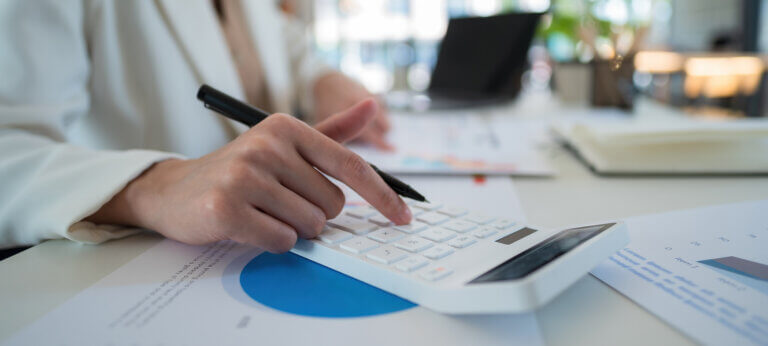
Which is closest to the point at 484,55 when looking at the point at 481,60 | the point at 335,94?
the point at 481,60

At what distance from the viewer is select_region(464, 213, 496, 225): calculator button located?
36cm

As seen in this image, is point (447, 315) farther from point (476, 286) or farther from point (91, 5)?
point (91, 5)

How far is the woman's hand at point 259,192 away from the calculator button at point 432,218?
0.06ft

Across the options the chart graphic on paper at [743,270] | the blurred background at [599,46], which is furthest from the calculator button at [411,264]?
the blurred background at [599,46]

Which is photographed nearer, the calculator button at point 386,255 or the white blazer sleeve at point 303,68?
the calculator button at point 386,255

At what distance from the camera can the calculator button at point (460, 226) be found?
346mm

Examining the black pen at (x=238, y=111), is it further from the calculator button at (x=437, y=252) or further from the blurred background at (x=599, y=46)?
the blurred background at (x=599, y=46)

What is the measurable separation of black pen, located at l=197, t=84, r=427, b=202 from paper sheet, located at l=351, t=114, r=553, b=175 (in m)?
0.20

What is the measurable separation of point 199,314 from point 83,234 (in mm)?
188

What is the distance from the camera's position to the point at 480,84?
125 cm

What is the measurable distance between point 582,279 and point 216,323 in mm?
241

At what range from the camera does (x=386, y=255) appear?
30 cm

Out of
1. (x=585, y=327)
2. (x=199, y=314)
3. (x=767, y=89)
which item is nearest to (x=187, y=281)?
(x=199, y=314)

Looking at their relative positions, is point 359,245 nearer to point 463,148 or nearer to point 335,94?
point 463,148
